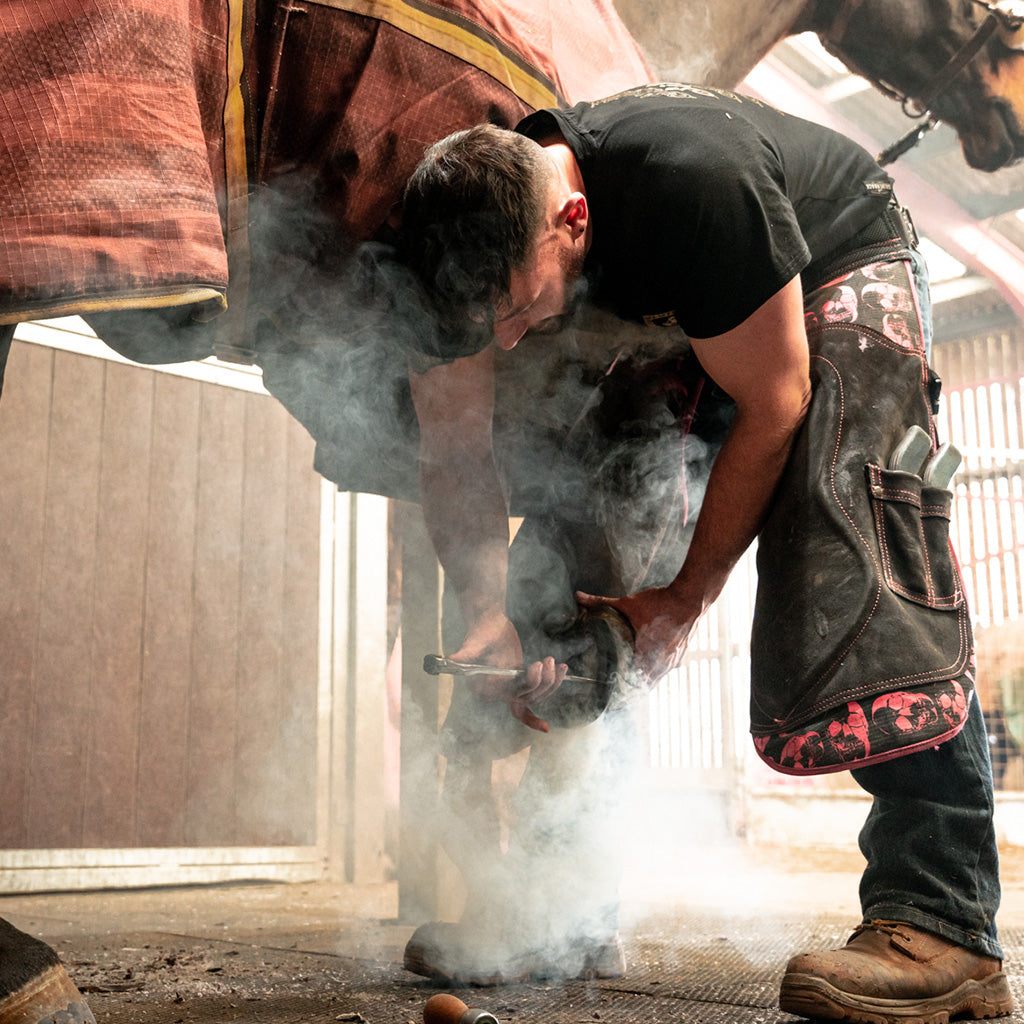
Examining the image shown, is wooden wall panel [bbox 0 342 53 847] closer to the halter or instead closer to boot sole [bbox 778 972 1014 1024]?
boot sole [bbox 778 972 1014 1024]

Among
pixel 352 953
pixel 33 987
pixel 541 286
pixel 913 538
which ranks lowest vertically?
pixel 352 953

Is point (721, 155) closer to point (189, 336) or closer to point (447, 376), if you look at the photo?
point (447, 376)

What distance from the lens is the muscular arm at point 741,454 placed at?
3.77 feet

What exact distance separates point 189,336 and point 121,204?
0.39 m

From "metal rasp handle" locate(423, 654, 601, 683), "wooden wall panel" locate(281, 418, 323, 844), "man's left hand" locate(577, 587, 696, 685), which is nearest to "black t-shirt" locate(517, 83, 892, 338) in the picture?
"man's left hand" locate(577, 587, 696, 685)

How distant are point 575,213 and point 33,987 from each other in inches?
36.7

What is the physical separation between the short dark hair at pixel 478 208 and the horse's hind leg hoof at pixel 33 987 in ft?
2.66

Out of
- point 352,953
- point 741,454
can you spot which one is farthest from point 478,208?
point 352,953

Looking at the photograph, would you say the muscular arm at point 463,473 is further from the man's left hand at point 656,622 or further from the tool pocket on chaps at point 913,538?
the tool pocket on chaps at point 913,538

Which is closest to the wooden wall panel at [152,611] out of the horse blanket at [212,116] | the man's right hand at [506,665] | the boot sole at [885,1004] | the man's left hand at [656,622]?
the horse blanket at [212,116]

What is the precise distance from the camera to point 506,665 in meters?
1.38

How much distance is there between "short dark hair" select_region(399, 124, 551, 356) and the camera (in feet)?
3.70

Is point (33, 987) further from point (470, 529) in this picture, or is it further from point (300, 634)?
point (300, 634)

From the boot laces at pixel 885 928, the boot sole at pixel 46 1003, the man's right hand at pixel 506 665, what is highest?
the man's right hand at pixel 506 665
